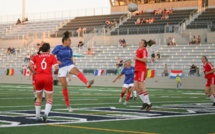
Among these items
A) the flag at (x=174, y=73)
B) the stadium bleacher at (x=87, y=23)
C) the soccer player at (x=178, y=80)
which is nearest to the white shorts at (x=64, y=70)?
the soccer player at (x=178, y=80)

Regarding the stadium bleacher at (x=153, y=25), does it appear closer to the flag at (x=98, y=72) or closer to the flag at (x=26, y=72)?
the flag at (x=98, y=72)

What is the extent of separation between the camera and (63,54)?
14898mm

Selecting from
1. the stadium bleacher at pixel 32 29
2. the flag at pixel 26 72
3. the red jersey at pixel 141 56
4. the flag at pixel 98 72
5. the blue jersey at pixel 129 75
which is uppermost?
the stadium bleacher at pixel 32 29

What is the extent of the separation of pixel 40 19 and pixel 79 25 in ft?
29.9

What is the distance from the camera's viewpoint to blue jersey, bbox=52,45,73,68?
1490 centimetres

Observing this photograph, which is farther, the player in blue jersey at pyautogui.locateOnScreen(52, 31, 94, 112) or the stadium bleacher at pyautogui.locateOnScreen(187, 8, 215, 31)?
the stadium bleacher at pyautogui.locateOnScreen(187, 8, 215, 31)

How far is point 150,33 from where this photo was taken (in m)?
48.2

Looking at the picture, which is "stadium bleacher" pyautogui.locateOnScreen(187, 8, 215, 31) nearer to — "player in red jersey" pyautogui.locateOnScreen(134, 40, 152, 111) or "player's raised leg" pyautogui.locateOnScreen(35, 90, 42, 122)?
"player in red jersey" pyautogui.locateOnScreen(134, 40, 152, 111)

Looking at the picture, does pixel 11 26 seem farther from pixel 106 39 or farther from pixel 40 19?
pixel 106 39

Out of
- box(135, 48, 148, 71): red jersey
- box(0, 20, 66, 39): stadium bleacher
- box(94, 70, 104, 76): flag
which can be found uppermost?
box(0, 20, 66, 39): stadium bleacher

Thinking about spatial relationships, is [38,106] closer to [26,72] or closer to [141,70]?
[141,70]

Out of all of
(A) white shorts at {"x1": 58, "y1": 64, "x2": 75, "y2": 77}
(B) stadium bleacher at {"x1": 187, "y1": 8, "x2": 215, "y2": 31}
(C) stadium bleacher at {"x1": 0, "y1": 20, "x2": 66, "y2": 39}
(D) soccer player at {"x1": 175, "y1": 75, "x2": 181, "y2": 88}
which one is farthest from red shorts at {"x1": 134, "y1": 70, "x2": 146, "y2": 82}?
(C) stadium bleacher at {"x1": 0, "y1": 20, "x2": 66, "y2": 39}

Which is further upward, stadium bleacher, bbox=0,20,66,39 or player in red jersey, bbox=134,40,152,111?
stadium bleacher, bbox=0,20,66,39

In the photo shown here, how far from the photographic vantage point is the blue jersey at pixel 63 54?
14898 mm
